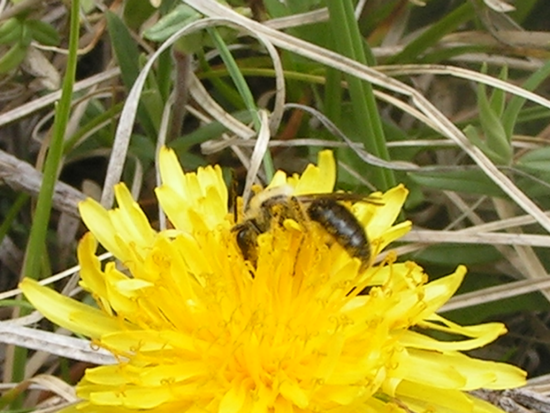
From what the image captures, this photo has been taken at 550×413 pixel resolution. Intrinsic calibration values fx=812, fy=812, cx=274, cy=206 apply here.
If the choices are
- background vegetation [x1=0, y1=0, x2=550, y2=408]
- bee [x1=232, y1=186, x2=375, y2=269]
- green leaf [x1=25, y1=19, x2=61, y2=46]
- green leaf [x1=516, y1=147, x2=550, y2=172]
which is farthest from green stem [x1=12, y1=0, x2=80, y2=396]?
green leaf [x1=516, y1=147, x2=550, y2=172]

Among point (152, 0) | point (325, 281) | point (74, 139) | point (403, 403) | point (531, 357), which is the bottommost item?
point (531, 357)

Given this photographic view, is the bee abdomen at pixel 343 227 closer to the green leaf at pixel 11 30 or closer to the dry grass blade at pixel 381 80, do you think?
the dry grass blade at pixel 381 80

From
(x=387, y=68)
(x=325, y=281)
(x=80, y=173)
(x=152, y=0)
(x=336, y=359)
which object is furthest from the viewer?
(x=80, y=173)

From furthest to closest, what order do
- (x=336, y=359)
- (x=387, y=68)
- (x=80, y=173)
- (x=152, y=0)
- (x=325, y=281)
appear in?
(x=80, y=173)
(x=387, y=68)
(x=152, y=0)
(x=325, y=281)
(x=336, y=359)

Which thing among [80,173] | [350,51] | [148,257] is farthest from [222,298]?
[80,173]

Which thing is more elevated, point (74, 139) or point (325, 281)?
point (74, 139)

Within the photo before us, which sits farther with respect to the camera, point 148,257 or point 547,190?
point 547,190

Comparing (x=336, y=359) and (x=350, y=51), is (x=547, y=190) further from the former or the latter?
(x=336, y=359)
